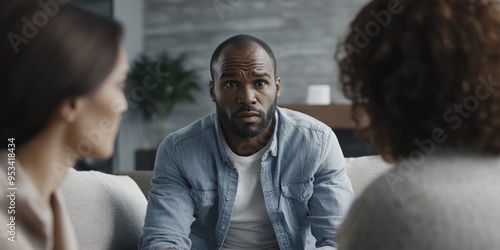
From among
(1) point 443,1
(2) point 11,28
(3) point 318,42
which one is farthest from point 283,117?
(3) point 318,42

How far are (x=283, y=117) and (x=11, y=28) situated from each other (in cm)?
132

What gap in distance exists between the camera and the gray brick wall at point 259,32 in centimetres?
618

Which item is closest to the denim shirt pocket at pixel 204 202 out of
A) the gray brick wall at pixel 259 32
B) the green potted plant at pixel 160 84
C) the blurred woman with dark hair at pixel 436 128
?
the blurred woman with dark hair at pixel 436 128

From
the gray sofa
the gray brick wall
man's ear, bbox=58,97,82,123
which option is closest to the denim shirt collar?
the gray sofa

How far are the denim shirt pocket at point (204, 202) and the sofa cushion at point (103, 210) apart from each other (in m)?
0.21

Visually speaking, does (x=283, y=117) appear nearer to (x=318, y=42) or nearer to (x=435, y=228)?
(x=435, y=228)

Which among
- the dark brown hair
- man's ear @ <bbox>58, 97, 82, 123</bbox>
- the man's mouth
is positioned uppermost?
the dark brown hair

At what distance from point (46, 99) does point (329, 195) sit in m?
1.24

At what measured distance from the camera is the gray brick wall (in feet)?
20.3

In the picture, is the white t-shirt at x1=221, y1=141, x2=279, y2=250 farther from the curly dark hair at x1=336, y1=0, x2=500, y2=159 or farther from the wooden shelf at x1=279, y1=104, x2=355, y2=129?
the wooden shelf at x1=279, y1=104, x2=355, y2=129

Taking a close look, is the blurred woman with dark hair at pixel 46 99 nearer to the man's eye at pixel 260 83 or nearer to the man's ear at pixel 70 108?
the man's ear at pixel 70 108

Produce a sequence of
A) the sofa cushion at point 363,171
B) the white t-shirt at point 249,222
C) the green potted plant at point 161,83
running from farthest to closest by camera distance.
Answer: the green potted plant at point 161,83, the sofa cushion at point 363,171, the white t-shirt at point 249,222

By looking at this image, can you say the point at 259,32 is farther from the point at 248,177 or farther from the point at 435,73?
the point at 435,73

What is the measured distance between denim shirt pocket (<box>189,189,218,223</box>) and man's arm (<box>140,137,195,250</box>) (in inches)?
0.7
